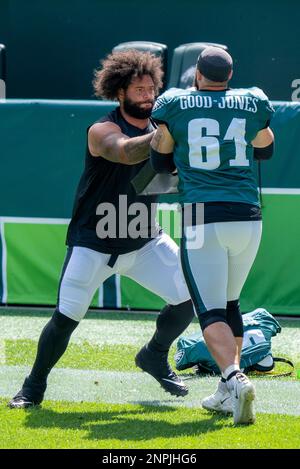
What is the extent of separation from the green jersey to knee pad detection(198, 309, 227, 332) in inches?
21.2

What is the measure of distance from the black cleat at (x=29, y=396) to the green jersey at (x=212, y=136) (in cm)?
135

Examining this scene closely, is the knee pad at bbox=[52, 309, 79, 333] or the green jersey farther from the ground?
the green jersey

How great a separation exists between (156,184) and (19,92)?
7.74 metres

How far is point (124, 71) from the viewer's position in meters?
5.60

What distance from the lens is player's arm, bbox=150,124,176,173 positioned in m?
5.00

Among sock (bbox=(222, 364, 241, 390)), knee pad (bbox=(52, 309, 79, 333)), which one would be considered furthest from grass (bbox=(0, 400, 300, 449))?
knee pad (bbox=(52, 309, 79, 333))

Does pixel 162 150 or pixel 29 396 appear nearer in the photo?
pixel 162 150

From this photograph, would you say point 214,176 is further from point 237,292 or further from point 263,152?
point 237,292

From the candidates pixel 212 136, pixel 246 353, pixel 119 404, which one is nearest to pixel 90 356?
pixel 246 353

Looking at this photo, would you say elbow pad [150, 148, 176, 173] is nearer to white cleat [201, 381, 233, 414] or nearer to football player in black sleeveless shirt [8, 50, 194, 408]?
football player in black sleeveless shirt [8, 50, 194, 408]

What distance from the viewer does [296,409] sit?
5.51 meters

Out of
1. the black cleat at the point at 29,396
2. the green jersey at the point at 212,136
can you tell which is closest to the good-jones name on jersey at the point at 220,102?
the green jersey at the point at 212,136

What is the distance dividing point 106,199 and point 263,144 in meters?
0.94
